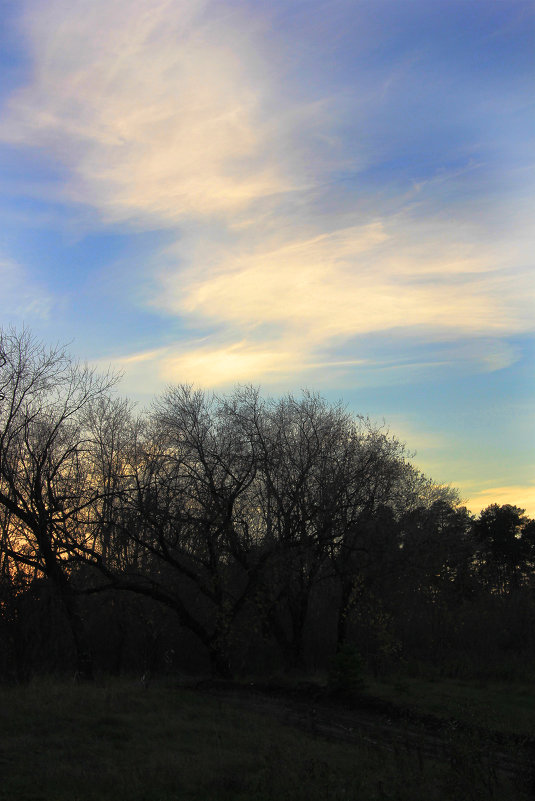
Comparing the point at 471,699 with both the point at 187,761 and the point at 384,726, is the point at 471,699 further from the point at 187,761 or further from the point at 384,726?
the point at 187,761

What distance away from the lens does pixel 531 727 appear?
41.9ft

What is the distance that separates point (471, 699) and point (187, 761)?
31.8 feet

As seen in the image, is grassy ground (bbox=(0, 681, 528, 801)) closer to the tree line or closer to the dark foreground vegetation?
A: the dark foreground vegetation

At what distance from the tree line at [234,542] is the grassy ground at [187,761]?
6804mm

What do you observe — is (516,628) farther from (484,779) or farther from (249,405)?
(484,779)

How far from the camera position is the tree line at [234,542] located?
64.4ft

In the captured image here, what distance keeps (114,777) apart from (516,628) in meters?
24.4

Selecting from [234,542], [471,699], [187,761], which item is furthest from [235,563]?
[187,761]

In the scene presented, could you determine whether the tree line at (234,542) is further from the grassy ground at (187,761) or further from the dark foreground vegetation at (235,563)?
the grassy ground at (187,761)

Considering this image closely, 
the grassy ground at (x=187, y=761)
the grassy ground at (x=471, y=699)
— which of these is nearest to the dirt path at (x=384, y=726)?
the grassy ground at (x=187, y=761)

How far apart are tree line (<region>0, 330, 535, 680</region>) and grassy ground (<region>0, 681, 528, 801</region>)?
680 cm

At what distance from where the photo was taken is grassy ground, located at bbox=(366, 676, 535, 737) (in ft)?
42.9

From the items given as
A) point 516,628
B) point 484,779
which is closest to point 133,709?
point 484,779

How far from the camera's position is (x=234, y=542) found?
2088 cm
